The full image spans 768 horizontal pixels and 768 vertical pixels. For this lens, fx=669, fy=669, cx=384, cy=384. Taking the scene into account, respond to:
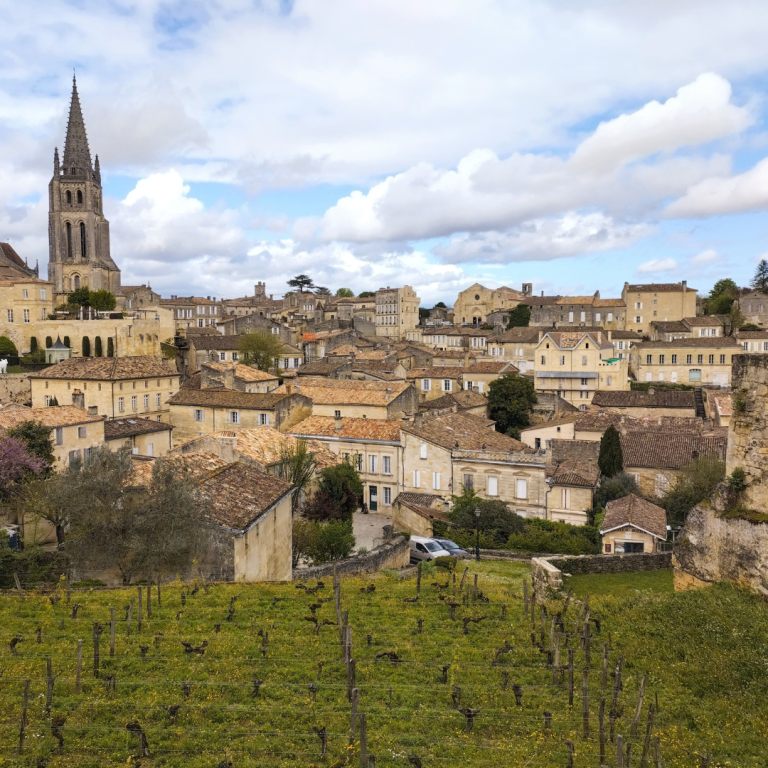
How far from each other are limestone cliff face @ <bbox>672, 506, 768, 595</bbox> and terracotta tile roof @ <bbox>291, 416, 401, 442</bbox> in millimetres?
24262

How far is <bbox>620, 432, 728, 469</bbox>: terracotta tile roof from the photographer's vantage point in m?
36.7

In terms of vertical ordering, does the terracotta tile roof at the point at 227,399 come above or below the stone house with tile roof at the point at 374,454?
above

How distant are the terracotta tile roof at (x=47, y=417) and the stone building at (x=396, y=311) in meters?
71.9

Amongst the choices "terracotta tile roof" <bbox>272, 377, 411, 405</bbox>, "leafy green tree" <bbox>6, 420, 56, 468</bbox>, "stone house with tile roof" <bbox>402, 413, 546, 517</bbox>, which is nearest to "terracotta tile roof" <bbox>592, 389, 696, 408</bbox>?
"terracotta tile roof" <bbox>272, 377, 411, 405</bbox>

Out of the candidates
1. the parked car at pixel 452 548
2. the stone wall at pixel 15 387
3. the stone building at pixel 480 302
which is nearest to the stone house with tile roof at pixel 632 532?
the parked car at pixel 452 548

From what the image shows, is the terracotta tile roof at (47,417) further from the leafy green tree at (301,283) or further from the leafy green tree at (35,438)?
the leafy green tree at (301,283)

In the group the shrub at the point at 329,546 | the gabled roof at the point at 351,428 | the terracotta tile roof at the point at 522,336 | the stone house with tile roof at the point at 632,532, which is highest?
the terracotta tile roof at the point at 522,336

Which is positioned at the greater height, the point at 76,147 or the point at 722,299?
the point at 76,147

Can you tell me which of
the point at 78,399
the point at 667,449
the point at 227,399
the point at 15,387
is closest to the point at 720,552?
the point at 667,449

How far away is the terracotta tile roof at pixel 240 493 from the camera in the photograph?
1714cm

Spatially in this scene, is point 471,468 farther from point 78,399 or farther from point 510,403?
point 78,399

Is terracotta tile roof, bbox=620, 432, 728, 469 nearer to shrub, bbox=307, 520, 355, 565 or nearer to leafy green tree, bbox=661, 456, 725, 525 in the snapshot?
leafy green tree, bbox=661, 456, 725, 525

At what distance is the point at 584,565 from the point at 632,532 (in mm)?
12372

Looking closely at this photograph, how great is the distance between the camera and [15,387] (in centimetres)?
5031
